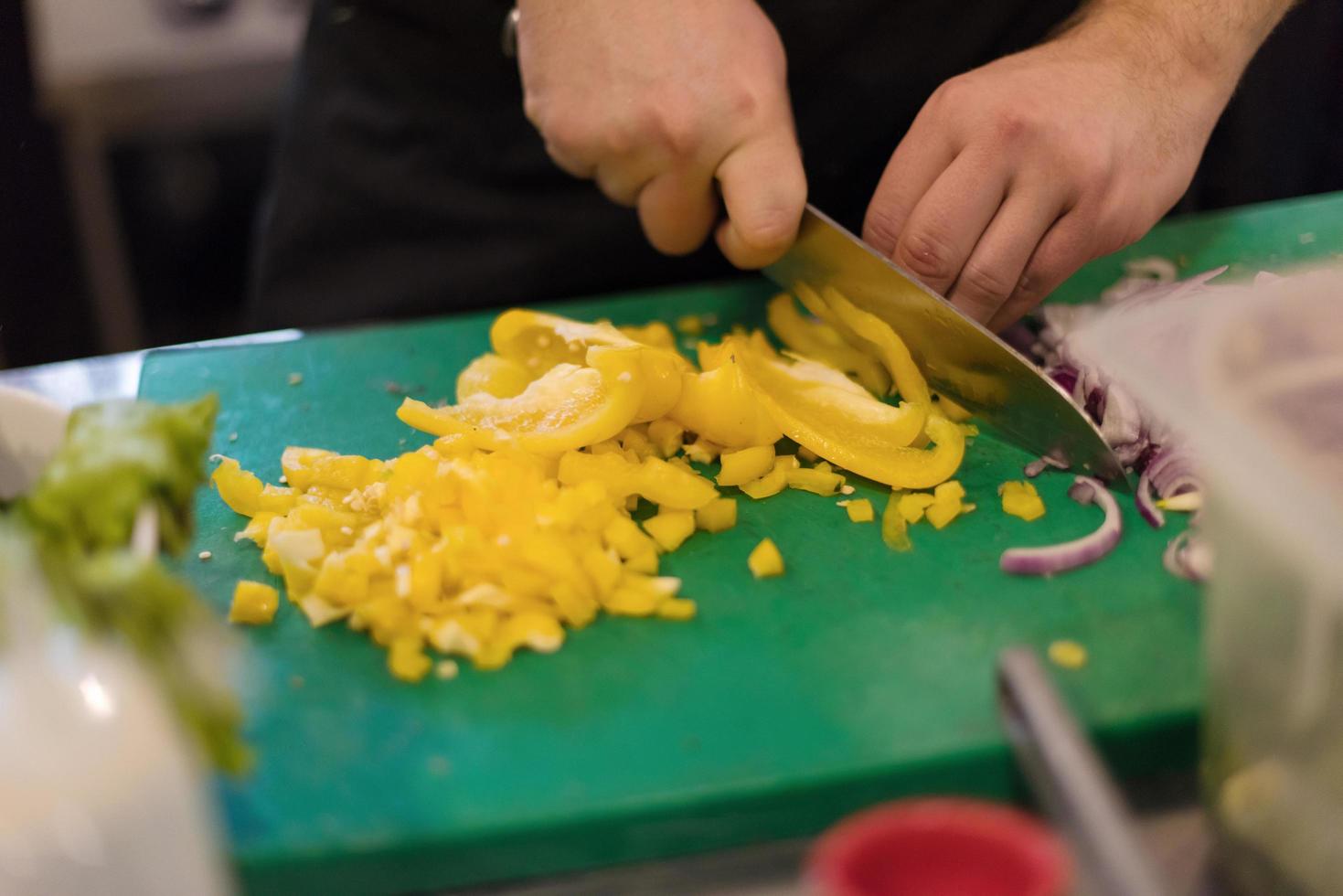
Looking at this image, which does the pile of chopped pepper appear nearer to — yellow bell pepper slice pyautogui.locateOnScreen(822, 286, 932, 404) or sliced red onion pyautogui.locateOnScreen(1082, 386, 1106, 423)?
yellow bell pepper slice pyautogui.locateOnScreen(822, 286, 932, 404)

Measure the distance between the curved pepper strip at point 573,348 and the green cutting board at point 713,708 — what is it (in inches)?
6.6

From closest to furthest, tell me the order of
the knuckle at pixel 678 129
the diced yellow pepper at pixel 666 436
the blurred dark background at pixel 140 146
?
1. the diced yellow pepper at pixel 666 436
2. the knuckle at pixel 678 129
3. the blurred dark background at pixel 140 146

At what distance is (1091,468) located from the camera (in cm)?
145

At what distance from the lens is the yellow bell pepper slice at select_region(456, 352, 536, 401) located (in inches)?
64.0

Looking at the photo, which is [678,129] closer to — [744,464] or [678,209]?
[678,209]

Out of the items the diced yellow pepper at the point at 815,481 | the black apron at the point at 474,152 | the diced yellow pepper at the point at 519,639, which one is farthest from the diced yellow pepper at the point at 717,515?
the black apron at the point at 474,152

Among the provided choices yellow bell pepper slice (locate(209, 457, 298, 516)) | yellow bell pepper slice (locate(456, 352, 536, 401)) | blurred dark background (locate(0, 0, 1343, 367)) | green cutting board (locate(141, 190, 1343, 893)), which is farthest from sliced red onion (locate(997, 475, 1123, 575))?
blurred dark background (locate(0, 0, 1343, 367))

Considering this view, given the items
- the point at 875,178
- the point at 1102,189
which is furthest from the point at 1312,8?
the point at 1102,189

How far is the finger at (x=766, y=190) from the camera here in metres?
1.60

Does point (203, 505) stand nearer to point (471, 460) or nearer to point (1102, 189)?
point (471, 460)

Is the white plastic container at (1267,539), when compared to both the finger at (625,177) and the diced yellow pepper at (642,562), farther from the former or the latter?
the finger at (625,177)

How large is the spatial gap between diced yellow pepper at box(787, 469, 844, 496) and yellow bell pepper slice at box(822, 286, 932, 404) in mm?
159

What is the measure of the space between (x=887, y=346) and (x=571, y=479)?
455 millimetres

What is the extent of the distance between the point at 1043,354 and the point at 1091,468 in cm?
30
